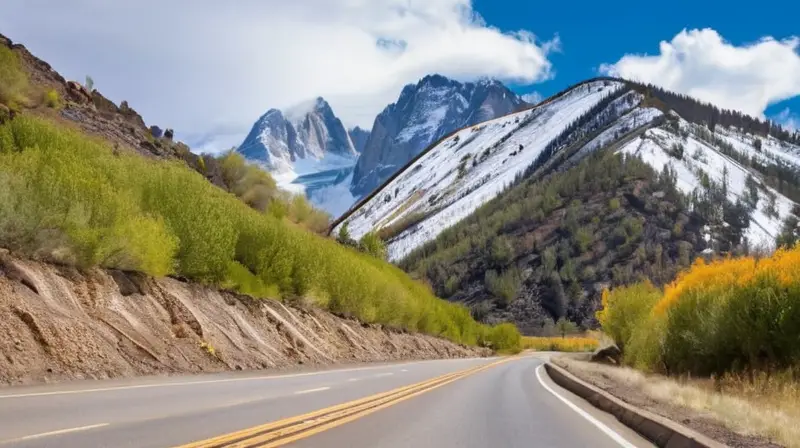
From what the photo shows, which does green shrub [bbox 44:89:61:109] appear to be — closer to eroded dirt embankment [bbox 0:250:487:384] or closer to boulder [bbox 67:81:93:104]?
boulder [bbox 67:81:93:104]

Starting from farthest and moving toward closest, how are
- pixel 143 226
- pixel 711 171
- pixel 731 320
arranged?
pixel 711 171, pixel 143 226, pixel 731 320

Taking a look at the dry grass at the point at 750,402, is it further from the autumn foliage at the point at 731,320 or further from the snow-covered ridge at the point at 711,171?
the snow-covered ridge at the point at 711,171

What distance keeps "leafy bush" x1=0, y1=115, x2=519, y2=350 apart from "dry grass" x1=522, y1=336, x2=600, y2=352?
87.7 meters

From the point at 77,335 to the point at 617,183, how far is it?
15980 centimetres

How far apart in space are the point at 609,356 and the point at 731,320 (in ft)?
118

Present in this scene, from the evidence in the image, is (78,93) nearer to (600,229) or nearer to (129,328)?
(129,328)

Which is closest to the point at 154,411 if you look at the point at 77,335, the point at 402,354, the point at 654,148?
the point at 77,335

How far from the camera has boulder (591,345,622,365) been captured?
53.8 metres

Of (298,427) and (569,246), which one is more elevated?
(569,246)

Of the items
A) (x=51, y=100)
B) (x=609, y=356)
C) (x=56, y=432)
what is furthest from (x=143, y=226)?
(x=609, y=356)

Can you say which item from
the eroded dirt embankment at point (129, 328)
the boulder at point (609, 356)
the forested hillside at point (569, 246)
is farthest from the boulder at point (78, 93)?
the forested hillside at point (569, 246)

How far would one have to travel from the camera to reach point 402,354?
48906 millimetres

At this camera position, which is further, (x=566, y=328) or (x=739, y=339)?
(x=566, y=328)

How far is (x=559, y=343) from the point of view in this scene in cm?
13000
